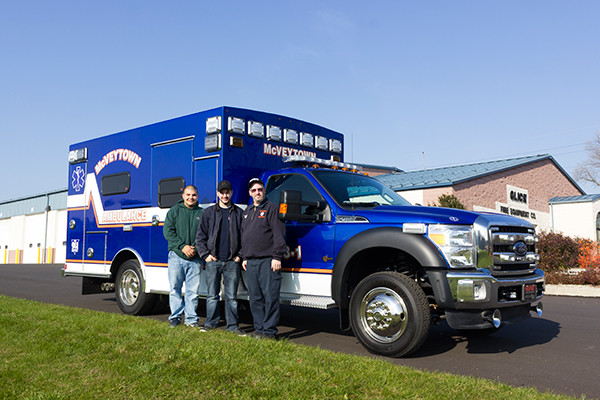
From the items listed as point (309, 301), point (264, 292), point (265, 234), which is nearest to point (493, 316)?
point (309, 301)

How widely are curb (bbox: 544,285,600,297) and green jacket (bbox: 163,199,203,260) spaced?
9.74 metres

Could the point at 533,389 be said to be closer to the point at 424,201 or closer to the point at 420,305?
the point at 420,305

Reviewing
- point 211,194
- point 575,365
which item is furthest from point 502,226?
point 211,194

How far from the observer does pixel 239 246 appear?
6.75 meters

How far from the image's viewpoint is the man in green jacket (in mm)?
7219

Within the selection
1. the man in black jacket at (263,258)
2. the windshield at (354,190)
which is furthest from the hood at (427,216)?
the man in black jacket at (263,258)

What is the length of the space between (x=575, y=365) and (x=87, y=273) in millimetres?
8005

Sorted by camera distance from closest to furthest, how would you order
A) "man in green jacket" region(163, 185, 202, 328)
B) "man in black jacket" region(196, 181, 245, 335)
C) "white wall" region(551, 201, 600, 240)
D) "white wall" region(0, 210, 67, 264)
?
"man in black jacket" region(196, 181, 245, 335)
"man in green jacket" region(163, 185, 202, 328)
"white wall" region(551, 201, 600, 240)
"white wall" region(0, 210, 67, 264)

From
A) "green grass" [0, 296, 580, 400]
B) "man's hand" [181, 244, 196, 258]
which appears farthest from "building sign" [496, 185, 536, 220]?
"green grass" [0, 296, 580, 400]

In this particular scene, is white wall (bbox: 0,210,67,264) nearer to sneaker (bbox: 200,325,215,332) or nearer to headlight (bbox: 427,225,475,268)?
sneaker (bbox: 200,325,215,332)

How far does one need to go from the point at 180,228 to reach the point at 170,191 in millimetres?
1183

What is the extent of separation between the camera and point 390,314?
5715mm

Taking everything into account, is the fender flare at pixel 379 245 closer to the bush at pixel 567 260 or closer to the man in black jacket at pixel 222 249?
the man in black jacket at pixel 222 249

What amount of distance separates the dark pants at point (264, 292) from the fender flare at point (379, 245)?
0.71 meters
